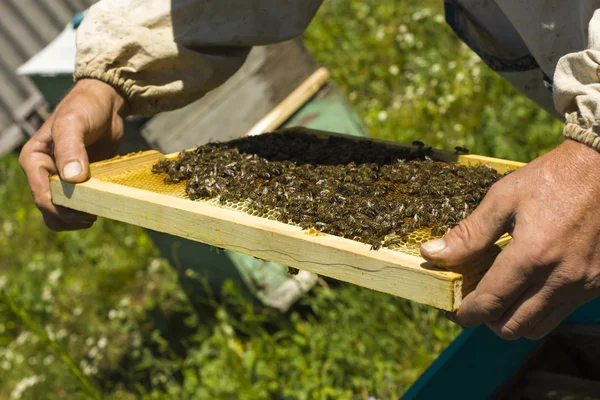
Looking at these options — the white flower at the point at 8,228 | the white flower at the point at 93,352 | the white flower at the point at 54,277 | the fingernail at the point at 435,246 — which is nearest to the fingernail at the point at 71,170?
the fingernail at the point at 435,246

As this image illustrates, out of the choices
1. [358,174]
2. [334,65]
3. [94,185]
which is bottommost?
[334,65]

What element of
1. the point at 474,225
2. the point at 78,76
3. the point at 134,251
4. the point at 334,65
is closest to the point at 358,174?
the point at 474,225

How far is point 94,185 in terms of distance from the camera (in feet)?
8.09

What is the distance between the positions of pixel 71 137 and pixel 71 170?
223 millimetres

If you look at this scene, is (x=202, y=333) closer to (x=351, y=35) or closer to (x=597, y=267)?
(x=597, y=267)

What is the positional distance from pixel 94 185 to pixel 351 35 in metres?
5.56

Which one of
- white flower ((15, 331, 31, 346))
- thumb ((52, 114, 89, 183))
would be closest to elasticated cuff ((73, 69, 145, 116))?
thumb ((52, 114, 89, 183))

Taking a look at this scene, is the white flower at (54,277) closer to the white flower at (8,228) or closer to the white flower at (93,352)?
the white flower at (93,352)

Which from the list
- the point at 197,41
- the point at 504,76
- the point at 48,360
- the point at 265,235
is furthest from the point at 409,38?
the point at 265,235

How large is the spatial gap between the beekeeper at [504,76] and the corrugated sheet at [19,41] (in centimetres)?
631

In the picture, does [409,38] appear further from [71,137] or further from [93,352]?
[71,137]

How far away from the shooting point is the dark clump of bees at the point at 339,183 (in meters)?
1.96

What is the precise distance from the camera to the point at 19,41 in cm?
920

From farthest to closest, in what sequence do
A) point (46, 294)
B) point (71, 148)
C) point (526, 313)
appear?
point (46, 294), point (71, 148), point (526, 313)
